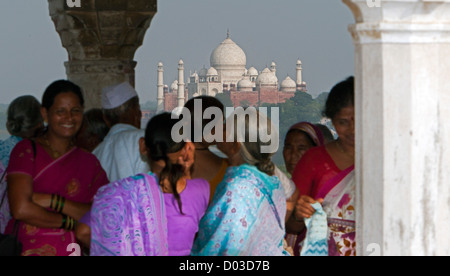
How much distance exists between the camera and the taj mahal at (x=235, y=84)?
2500 inches

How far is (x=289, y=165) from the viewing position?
4.37m

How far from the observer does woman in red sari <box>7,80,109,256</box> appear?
10.5 ft

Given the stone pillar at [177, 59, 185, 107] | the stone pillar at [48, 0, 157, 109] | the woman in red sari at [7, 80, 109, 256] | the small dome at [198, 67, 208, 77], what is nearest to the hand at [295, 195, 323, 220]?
the woman in red sari at [7, 80, 109, 256]

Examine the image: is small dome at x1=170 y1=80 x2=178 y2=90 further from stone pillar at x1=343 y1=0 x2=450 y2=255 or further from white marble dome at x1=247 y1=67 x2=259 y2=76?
stone pillar at x1=343 y1=0 x2=450 y2=255

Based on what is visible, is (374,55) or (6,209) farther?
(6,209)

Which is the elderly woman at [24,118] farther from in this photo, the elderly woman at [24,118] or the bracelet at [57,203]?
the bracelet at [57,203]

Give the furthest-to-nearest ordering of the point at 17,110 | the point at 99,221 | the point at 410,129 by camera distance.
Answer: the point at 17,110 < the point at 99,221 < the point at 410,129

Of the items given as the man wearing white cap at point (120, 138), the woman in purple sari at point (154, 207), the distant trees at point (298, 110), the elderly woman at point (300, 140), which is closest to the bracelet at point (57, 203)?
the woman in purple sari at point (154, 207)

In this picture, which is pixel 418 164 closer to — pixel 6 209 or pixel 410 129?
pixel 410 129

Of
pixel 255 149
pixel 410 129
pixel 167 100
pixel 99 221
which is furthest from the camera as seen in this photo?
pixel 167 100

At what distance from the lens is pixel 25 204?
10.3 ft

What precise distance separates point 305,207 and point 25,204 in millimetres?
1103

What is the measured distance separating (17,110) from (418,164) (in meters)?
2.29

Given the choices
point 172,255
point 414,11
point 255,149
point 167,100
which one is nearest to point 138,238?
point 172,255
